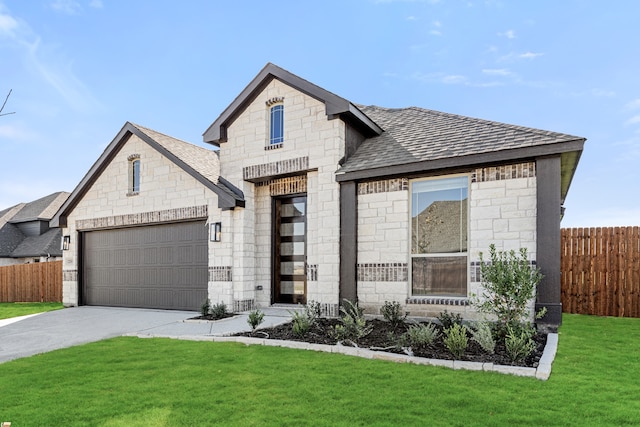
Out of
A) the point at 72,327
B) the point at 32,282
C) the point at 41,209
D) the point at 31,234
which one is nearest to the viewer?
the point at 72,327

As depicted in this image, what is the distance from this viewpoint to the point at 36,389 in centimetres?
454

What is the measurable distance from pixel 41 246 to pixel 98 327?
2009cm

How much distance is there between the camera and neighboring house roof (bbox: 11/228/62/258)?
78.6 feet

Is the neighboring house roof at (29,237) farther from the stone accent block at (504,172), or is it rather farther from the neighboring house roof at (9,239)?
the stone accent block at (504,172)

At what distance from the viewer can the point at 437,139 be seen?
28.6 ft

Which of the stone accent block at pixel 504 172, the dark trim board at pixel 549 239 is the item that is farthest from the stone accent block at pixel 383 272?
the dark trim board at pixel 549 239

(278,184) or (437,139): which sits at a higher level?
(437,139)

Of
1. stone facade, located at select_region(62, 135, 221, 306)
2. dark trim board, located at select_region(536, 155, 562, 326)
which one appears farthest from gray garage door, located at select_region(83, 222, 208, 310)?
dark trim board, located at select_region(536, 155, 562, 326)

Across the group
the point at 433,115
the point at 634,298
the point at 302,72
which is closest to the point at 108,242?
the point at 302,72

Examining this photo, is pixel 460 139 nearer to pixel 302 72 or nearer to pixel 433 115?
pixel 433 115

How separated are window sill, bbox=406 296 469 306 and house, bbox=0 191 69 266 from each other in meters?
23.7

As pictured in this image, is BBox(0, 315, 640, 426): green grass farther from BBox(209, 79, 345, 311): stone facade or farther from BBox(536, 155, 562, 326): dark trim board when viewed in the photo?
BBox(209, 79, 345, 311): stone facade

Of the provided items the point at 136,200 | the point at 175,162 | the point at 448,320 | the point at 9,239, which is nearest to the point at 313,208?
the point at 448,320

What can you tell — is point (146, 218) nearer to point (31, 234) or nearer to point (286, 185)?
point (286, 185)
